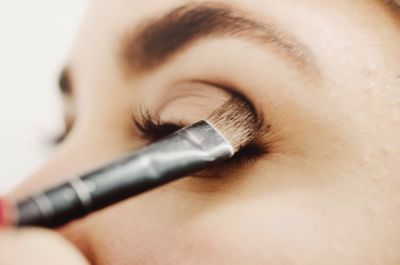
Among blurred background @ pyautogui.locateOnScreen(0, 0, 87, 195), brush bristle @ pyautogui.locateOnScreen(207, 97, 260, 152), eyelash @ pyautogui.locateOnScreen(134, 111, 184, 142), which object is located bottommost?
blurred background @ pyautogui.locateOnScreen(0, 0, 87, 195)

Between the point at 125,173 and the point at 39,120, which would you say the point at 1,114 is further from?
the point at 125,173

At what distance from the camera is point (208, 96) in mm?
510

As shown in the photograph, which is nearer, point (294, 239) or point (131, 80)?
point (294, 239)

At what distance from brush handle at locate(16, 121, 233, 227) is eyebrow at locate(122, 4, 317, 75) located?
92 mm

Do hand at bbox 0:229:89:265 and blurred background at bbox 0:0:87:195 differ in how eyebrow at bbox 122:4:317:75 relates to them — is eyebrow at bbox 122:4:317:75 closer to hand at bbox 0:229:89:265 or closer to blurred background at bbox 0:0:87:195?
hand at bbox 0:229:89:265

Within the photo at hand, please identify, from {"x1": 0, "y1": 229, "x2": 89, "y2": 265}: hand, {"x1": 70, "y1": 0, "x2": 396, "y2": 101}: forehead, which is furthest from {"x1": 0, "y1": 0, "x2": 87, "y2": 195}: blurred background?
{"x1": 0, "y1": 229, "x2": 89, "y2": 265}: hand

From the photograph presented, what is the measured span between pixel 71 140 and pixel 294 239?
11.8 inches

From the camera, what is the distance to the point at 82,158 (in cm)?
57

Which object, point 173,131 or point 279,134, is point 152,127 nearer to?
point 173,131

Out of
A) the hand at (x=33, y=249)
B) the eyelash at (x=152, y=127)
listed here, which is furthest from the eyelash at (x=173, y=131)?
the hand at (x=33, y=249)

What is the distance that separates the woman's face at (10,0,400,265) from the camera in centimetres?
44

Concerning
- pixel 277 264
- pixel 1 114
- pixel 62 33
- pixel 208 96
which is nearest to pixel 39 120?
Result: pixel 1 114

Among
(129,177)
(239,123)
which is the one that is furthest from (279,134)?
(129,177)

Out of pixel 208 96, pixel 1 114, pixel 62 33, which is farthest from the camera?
pixel 62 33
